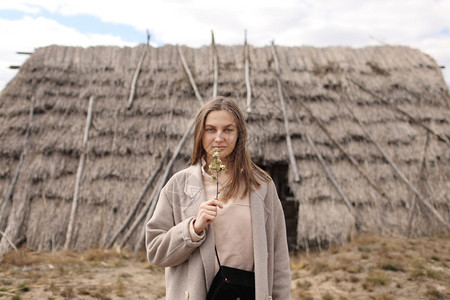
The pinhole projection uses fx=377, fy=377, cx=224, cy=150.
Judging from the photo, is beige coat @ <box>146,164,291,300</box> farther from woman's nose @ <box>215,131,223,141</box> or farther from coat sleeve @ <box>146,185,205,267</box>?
woman's nose @ <box>215,131,223,141</box>

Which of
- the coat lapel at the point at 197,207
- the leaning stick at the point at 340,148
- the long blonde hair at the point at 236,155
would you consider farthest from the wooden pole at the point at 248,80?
the coat lapel at the point at 197,207

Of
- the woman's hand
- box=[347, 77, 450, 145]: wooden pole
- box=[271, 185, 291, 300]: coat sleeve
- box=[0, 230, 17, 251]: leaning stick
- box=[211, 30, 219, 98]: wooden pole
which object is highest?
box=[211, 30, 219, 98]: wooden pole

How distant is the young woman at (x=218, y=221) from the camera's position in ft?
5.51

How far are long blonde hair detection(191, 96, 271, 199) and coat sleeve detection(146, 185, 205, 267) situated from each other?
275 millimetres

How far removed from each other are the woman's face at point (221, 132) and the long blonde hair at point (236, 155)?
0.08 ft

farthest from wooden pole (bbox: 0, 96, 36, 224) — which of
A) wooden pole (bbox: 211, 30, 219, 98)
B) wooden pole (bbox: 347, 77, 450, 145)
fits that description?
wooden pole (bbox: 347, 77, 450, 145)

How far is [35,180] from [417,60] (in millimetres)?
8790

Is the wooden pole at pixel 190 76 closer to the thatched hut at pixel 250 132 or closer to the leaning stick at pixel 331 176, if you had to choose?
the thatched hut at pixel 250 132

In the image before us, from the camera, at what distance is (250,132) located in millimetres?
7164

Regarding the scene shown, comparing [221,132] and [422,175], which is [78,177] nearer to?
[221,132]

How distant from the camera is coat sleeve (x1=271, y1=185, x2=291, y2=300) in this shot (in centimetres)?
189

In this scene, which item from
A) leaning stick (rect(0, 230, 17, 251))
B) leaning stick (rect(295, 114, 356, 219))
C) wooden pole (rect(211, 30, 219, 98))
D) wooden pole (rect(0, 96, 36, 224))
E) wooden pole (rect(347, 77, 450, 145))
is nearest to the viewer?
leaning stick (rect(0, 230, 17, 251))

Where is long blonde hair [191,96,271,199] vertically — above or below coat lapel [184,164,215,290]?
above

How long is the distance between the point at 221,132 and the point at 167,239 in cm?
57
